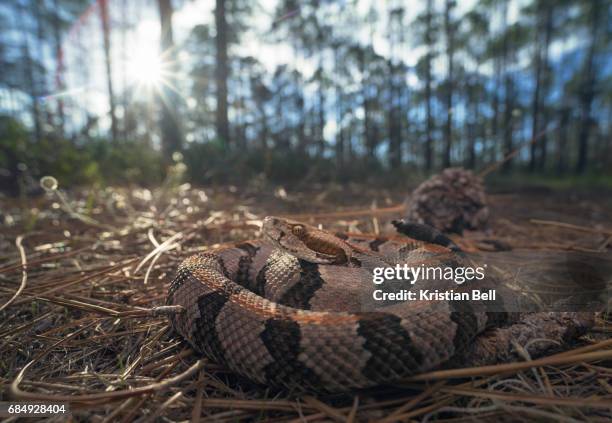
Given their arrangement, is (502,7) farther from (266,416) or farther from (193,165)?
(266,416)

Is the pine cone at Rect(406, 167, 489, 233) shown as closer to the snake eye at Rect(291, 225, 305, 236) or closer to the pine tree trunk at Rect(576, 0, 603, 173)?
the snake eye at Rect(291, 225, 305, 236)

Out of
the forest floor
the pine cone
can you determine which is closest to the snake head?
the forest floor

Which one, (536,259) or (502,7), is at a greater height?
(502,7)

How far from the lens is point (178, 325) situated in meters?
1.71

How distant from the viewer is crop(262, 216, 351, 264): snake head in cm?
197

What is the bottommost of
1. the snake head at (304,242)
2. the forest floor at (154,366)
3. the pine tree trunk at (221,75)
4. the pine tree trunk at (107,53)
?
the forest floor at (154,366)

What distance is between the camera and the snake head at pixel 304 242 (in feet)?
6.47

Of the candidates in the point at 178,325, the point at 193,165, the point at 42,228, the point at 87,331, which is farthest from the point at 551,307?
the point at 193,165

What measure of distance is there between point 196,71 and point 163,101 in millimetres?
18901

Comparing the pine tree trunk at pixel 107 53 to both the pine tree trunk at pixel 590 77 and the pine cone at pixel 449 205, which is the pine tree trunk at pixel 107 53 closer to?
the pine cone at pixel 449 205

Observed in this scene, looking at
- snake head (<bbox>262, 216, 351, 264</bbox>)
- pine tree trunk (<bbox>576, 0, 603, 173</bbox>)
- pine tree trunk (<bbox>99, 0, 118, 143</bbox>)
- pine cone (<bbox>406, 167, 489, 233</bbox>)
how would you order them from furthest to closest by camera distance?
1. pine tree trunk (<bbox>576, 0, 603, 173</bbox>)
2. pine tree trunk (<bbox>99, 0, 118, 143</bbox>)
3. pine cone (<bbox>406, 167, 489, 233</bbox>)
4. snake head (<bbox>262, 216, 351, 264</bbox>)

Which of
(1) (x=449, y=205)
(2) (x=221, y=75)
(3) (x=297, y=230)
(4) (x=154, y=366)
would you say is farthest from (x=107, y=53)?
(4) (x=154, y=366)

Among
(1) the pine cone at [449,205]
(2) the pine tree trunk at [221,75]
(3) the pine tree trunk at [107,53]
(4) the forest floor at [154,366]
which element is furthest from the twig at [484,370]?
(3) the pine tree trunk at [107,53]

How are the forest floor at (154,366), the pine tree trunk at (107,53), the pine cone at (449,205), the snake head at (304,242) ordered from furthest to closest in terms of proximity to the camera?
1. the pine tree trunk at (107,53)
2. the pine cone at (449,205)
3. the snake head at (304,242)
4. the forest floor at (154,366)
